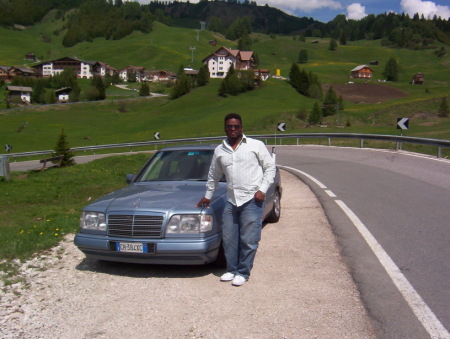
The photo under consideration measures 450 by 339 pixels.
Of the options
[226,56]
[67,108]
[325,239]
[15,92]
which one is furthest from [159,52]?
[325,239]

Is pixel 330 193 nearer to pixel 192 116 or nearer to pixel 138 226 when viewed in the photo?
pixel 138 226

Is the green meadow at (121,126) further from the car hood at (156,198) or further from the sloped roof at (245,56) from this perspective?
the sloped roof at (245,56)

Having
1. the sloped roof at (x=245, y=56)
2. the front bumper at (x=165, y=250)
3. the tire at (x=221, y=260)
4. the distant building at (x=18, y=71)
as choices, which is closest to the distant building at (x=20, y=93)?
the distant building at (x=18, y=71)

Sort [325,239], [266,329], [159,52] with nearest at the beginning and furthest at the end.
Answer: [266,329] < [325,239] < [159,52]

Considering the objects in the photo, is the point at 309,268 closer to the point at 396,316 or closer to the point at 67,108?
the point at 396,316

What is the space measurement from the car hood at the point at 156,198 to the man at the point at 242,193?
1.65 ft

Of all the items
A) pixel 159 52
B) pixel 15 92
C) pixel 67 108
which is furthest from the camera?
pixel 159 52

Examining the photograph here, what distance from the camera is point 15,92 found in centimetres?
12350

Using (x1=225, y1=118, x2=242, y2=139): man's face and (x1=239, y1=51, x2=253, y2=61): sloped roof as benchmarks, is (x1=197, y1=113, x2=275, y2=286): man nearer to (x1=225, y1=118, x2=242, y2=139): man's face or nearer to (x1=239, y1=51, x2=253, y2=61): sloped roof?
(x1=225, y1=118, x2=242, y2=139): man's face

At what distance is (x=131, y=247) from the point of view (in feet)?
18.1

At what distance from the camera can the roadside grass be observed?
6998 mm

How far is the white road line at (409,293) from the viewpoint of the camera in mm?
3946

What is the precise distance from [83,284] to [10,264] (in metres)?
1.23

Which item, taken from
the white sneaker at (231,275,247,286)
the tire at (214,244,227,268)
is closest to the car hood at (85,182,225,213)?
the tire at (214,244,227,268)
